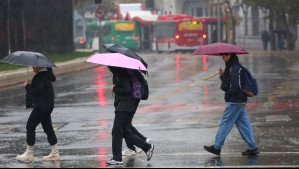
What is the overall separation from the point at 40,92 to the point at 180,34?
60301 millimetres

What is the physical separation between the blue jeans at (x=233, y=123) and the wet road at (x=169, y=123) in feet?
0.82

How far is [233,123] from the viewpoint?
1354 cm

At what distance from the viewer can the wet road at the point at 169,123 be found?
13.3m

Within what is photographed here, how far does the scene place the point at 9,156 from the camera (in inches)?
552

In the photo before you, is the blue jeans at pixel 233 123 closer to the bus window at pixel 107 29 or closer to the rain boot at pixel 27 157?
the rain boot at pixel 27 157

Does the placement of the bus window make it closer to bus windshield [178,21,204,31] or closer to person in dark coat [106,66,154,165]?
bus windshield [178,21,204,31]

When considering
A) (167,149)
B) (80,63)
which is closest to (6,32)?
(80,63)

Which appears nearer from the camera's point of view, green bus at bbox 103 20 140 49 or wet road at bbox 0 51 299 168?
wet road at bbox 0 51 299 168

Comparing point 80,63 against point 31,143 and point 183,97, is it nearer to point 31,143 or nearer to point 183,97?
point 183,97

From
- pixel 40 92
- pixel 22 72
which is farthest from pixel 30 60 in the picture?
pixel 22 72

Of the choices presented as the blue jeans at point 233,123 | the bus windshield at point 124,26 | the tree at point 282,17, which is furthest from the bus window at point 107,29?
the blue jeans at point 233,123

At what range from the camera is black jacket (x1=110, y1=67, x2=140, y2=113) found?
12.6 metres

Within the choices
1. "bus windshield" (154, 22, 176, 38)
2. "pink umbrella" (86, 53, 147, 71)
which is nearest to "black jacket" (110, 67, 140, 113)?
"pink umbrella" (86, 53, 147, 71)

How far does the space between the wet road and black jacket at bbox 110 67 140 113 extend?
806 mm
